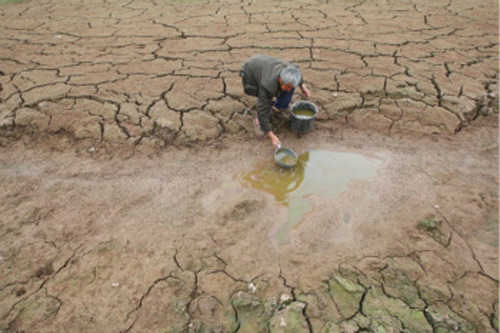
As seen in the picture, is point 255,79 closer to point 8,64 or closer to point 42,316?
point 42,316

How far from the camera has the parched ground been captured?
201 centimetres

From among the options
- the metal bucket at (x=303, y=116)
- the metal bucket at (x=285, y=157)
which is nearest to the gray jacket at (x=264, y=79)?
the metal bucket at (x=285, y=157)

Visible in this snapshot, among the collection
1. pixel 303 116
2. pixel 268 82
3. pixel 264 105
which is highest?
pixel 268 82

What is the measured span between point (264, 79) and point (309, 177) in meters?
1.02

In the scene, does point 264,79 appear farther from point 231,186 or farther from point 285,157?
point 231,186

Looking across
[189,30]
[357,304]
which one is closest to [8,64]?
[189,30]

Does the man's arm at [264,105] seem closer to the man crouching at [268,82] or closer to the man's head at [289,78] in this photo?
the man crouching at [268,82]

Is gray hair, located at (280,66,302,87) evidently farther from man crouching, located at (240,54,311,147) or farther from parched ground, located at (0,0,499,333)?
parched ground, located at (0,0,499,333)

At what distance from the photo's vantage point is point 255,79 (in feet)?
10.4

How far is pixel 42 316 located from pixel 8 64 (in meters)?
3.83

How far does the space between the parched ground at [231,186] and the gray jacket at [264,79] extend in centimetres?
43

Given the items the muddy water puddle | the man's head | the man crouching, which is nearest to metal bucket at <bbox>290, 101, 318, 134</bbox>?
the man crouching

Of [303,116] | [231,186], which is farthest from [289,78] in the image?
[231,186]

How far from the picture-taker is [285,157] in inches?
123
